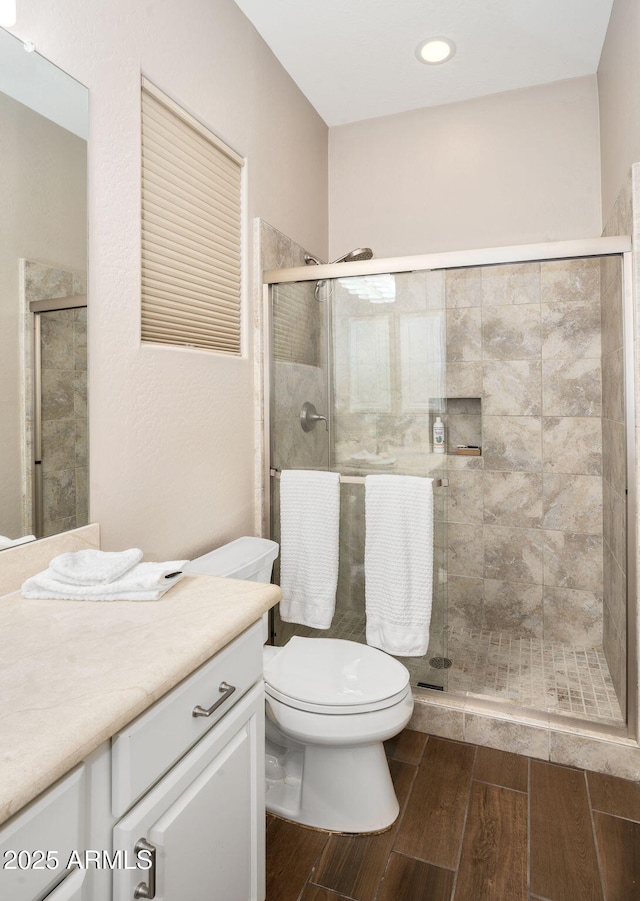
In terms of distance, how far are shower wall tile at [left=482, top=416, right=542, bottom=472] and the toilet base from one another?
1617 mm

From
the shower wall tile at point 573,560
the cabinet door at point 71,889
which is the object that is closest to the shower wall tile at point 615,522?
the shower wall tile at point 573,560

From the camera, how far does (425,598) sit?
193cm

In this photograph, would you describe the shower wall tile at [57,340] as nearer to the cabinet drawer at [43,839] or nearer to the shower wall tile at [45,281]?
the shower wall tile at [45,281]

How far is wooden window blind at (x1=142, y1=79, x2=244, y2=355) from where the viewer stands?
5.20ft

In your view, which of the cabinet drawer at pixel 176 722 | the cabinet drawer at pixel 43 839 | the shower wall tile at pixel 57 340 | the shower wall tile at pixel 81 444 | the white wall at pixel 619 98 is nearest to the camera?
the cabinet drawer at pixel 43 839

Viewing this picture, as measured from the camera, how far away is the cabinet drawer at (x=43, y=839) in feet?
1.88

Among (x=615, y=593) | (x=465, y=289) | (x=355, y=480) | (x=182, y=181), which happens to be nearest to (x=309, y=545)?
(x=355, y=480)

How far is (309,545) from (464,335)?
4.70 ft

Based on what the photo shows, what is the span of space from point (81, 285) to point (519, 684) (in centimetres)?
210

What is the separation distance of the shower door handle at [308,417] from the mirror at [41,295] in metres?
0.98

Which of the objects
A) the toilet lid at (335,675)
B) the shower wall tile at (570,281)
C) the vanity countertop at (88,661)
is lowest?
the toilet lid at (335,675)

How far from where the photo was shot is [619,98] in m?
2.03

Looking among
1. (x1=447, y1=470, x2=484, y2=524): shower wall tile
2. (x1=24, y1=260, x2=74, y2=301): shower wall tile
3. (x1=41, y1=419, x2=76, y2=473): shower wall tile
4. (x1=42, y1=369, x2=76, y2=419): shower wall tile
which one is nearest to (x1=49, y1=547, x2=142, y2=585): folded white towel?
(x1=41, y1=419, x2=76, y2=473): shower wall tile

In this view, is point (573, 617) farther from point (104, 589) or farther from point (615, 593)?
point (104, 589)
